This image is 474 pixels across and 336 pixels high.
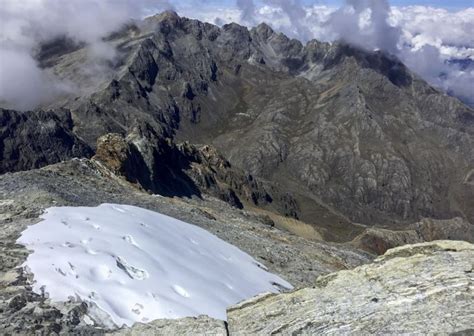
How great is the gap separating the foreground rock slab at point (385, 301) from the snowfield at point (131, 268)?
382 centimetres

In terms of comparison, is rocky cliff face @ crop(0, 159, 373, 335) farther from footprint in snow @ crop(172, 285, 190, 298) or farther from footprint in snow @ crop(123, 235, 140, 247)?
footprint in snow @ crop(123, 235, 140, 247)

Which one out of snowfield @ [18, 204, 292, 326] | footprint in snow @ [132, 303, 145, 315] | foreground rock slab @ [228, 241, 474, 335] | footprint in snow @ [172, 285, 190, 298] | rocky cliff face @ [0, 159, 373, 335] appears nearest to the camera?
foreground rock slab @ [228, 241, 474, 335]

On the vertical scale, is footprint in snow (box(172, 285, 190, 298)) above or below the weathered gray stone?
below

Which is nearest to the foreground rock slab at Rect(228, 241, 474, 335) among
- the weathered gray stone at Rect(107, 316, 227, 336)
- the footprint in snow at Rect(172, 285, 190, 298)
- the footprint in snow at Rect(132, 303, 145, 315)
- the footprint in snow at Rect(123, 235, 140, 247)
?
the weathered gray stone at Rect(107, 316, 227, 336)

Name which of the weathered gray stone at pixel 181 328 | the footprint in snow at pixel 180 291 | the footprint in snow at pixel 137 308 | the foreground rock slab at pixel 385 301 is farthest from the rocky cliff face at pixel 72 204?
the footprint in snow at pixel 180 291

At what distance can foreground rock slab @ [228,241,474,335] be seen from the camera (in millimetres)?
18359

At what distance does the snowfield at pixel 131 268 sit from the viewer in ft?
74.2

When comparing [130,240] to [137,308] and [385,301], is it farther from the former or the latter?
[385,301]

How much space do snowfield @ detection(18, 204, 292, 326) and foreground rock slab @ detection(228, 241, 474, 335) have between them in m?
3.82

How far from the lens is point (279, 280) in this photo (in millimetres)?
37688

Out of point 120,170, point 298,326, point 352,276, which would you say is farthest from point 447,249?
point 120,170

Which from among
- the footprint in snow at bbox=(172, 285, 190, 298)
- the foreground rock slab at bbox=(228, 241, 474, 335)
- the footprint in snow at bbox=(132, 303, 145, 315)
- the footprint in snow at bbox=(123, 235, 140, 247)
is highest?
the foreground rock slab at bbox=(228, 241, 474, 335)

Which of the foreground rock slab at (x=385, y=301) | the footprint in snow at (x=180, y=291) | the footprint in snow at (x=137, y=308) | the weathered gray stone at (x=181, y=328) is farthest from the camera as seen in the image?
the footprint in snow at (x=180, y=291)

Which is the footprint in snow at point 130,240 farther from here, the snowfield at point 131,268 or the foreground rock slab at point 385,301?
the foreground rock slab at point 385,301
